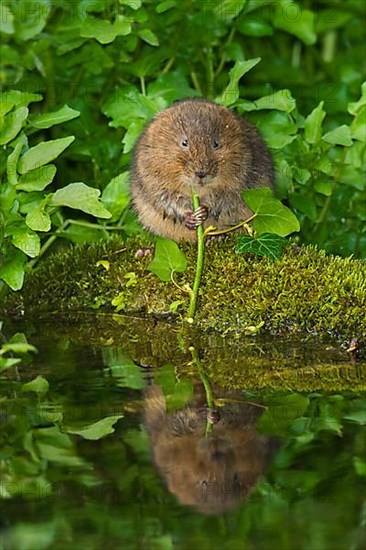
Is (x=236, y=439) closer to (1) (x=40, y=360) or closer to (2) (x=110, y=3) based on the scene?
(1) (x=40, y=360)

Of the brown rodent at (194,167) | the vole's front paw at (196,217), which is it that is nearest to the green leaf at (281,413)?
the vole's front paw at (196,217)

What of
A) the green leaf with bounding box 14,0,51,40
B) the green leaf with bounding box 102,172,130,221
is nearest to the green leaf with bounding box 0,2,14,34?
the green leaf with bounding box 14,0,51,40

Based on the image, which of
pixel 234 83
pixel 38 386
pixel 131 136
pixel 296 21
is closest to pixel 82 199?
pixel 131 136

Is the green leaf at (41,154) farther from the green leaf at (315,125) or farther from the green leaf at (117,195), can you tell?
the green leaf at (315,125)

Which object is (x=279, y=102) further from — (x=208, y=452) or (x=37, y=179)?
(x=208, y=452)

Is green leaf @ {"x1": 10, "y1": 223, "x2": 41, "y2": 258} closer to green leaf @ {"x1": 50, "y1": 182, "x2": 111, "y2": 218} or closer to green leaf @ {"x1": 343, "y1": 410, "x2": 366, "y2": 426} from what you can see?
green leaf @ {"x1": 50, "y1": 182, "x2": 111, "y2": 218}

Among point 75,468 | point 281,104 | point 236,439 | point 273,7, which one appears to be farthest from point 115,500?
point 273,7

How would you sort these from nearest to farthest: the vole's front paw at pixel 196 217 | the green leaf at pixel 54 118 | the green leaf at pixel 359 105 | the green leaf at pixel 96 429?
the green leaf at pixel 96 429
the vole's front paw at pixel 196 217
the green leaf at pixel 54 118
the green leaf at pixel 359 105
